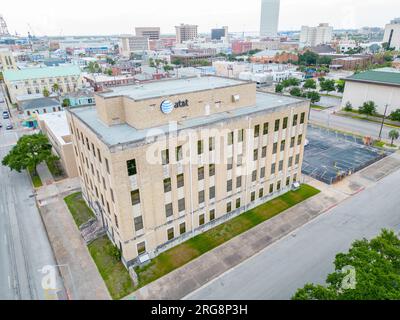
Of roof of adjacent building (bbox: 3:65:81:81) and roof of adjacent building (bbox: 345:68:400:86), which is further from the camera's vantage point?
roof of adjacent building (bbox: 3:65:81:81)

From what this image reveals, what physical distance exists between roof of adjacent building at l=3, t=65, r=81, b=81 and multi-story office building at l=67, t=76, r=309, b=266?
99.0 meters

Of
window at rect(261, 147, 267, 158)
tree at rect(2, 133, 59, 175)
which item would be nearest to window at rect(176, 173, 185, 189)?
window at rect(261, 147, 267, 158)

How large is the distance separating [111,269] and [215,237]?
1381 centimetres

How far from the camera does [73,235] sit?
38188 mm

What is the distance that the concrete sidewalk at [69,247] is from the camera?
29.9 m

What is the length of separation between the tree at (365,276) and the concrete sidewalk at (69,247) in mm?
21784

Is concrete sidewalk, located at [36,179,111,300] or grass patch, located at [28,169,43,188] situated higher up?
grass patch, located at [28,169,43,188]

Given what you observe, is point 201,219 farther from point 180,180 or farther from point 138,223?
point 138,223

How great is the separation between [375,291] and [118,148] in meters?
24.3

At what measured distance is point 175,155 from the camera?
31.2 m

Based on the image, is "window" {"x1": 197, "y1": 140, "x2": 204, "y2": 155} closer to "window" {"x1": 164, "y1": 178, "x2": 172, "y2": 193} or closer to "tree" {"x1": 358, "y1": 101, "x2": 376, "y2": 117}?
"window" {"x1": 164, "y1": 178, "x2": 172, "y2": 193}

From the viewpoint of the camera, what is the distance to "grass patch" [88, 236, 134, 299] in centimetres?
2967
